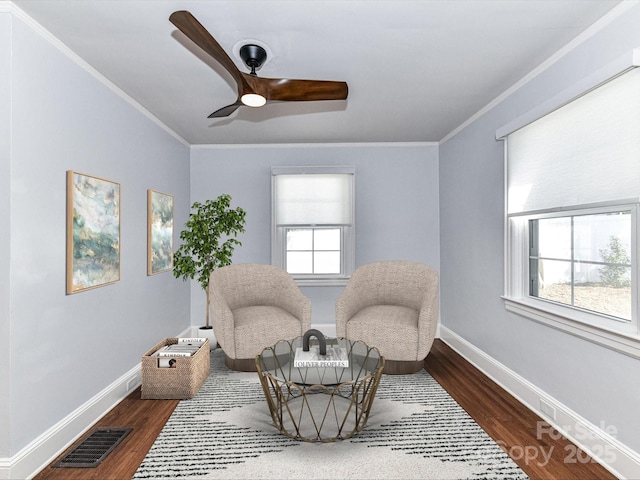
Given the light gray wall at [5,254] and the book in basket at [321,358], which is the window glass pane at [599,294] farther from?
the light gray wall at [5,254]

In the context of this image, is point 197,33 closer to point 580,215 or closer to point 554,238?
point 580,215

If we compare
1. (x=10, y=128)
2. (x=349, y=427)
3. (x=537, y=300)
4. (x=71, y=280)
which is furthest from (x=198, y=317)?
(x=537, y=300)

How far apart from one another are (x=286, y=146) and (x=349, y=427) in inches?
140

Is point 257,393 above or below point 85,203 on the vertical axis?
below

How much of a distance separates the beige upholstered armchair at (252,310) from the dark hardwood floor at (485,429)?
726 mm

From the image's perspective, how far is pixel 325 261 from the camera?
16.6 ft

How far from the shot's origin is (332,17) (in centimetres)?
213

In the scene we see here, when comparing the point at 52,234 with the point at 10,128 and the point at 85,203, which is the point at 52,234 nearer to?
the point at 85,203

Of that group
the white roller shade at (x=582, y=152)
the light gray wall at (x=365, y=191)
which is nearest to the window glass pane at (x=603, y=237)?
the white roller shade at (x=582, y=152)

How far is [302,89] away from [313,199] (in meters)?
2.56

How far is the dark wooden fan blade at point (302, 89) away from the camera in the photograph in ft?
7.82

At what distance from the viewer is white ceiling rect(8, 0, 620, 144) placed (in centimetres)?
205

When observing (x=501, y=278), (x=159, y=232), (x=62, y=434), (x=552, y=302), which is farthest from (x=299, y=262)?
(x=62, y=434)

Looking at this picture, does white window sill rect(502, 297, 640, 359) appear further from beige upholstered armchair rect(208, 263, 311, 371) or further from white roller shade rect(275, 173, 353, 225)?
white roller shade rect(275, 173, 353, 225)
